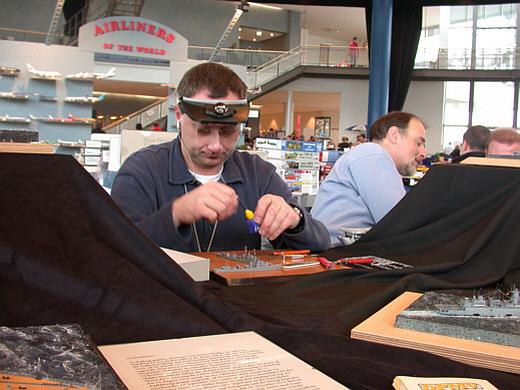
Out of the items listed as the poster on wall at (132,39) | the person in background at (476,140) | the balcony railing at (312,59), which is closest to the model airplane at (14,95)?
the poster on wall at (132,39)

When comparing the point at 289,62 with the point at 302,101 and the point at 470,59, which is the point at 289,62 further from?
the point at 470,59

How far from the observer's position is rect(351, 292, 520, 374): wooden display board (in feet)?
2.64

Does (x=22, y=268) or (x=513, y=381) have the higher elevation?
(x=22, y=268)

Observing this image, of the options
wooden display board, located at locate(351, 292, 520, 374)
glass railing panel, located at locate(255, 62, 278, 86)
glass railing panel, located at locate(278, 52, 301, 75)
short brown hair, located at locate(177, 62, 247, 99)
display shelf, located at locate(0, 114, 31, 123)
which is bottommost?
wooden display board, located at locate(351, 292, 520, 374)

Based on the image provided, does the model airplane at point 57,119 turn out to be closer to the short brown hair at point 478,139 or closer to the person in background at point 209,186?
the short brown hair at point 478,139

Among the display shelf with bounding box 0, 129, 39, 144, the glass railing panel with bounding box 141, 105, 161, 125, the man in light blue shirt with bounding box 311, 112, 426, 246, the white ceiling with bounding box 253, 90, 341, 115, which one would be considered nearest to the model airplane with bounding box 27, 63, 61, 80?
the glass railing panel with bounding box 141, 105, 161, 125

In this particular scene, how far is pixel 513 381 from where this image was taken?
75 centimetres

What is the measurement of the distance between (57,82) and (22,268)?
13576 millimetres

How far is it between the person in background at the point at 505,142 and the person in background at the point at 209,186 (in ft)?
8.75

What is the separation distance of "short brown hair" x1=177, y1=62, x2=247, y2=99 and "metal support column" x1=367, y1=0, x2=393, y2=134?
9246 millimetres

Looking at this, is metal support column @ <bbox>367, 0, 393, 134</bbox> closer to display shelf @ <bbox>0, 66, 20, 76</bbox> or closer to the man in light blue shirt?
display shelf @ <bbox>0, 66, 20, 76</bbox>

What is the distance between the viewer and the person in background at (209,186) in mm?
1628

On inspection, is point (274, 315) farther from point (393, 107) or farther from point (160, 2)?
point (160, 2)

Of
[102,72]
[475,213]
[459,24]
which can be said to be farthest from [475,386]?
[459,24]
